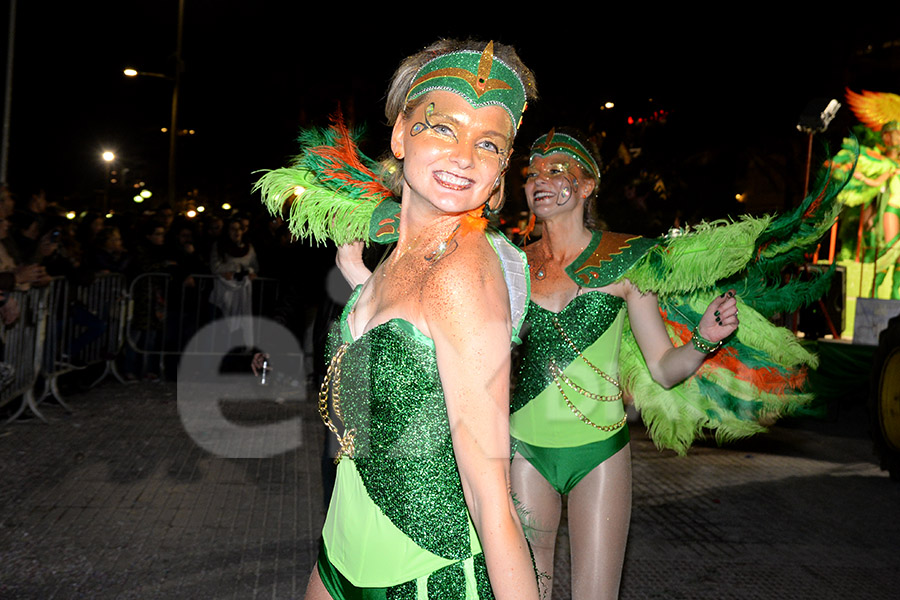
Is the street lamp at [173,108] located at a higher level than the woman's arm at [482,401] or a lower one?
higher

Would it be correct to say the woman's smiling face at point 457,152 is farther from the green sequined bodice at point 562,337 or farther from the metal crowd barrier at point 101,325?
the metal crowd barrier at point 101,325

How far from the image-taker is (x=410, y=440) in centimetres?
166

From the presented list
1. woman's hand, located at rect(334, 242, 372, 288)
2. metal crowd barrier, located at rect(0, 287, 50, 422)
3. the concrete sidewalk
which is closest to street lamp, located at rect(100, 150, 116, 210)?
metal crowd barrier, located at rect(0, 287, 50, 422)

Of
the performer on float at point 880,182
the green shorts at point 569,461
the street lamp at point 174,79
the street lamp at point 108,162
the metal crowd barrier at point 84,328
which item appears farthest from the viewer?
→ the street lamp at point 108,162

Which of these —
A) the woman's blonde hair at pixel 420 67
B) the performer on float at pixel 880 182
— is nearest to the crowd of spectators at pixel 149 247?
the woman's blonde hair at pixel 420 67

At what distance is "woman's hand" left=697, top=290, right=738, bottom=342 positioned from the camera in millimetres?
2994

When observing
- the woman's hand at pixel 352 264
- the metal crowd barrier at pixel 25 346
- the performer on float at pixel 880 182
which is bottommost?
the metal crowd barrier at pixel 25 346

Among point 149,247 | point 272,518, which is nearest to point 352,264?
point 272,518

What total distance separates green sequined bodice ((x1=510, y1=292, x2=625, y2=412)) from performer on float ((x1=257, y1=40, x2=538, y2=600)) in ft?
4.60

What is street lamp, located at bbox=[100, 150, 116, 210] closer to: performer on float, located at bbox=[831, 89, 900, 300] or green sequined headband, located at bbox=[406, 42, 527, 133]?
performer on float, located at bbox=[831, 89, 900, 300]

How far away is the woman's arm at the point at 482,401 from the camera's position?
4.61ft

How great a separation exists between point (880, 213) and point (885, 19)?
5.27 m

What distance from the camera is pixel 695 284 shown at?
289cm

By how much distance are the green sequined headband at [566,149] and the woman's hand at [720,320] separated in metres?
0.83
